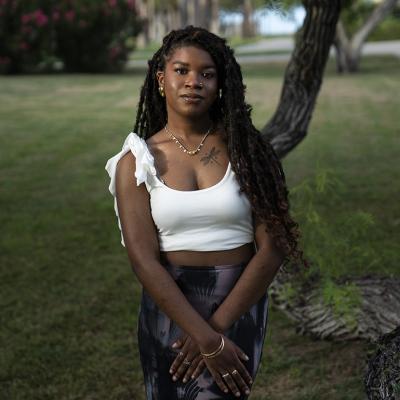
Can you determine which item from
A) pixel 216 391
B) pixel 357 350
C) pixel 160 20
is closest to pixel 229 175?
pixel 216 391

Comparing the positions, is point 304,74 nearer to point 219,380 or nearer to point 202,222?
point 202,222

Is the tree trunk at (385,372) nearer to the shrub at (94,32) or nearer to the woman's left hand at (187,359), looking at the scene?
the woman's left hand at (187,359)

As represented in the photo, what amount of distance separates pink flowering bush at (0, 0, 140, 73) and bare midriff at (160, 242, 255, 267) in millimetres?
20705

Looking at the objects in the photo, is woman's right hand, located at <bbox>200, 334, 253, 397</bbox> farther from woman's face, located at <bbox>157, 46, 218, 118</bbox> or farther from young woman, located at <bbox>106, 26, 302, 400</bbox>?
woman's face, located at <bbox>157, 46, 218, 118</bbox>

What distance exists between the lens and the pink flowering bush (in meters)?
22.1

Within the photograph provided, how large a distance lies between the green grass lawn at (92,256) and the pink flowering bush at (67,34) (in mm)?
7915

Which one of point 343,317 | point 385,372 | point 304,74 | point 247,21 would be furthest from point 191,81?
point 247,21

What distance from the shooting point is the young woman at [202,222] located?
221 cm

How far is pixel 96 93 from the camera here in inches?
723

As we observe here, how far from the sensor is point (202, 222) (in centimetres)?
220

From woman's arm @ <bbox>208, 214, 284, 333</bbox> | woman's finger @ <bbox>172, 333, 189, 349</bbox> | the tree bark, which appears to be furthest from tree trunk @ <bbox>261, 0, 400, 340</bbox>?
woman's finger @ <bbox>172, 333, 189, 349</bbox>

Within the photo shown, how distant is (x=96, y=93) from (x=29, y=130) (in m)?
5.95

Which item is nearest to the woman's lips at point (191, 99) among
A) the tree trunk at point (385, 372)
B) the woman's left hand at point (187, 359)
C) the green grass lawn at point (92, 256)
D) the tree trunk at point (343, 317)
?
the woman's left hand at point (187, 359)

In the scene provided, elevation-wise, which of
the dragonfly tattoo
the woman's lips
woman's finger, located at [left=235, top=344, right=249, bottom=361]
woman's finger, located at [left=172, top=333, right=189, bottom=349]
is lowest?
woman's finger, located at [left=235, top=344, right=249, bottom=361]
